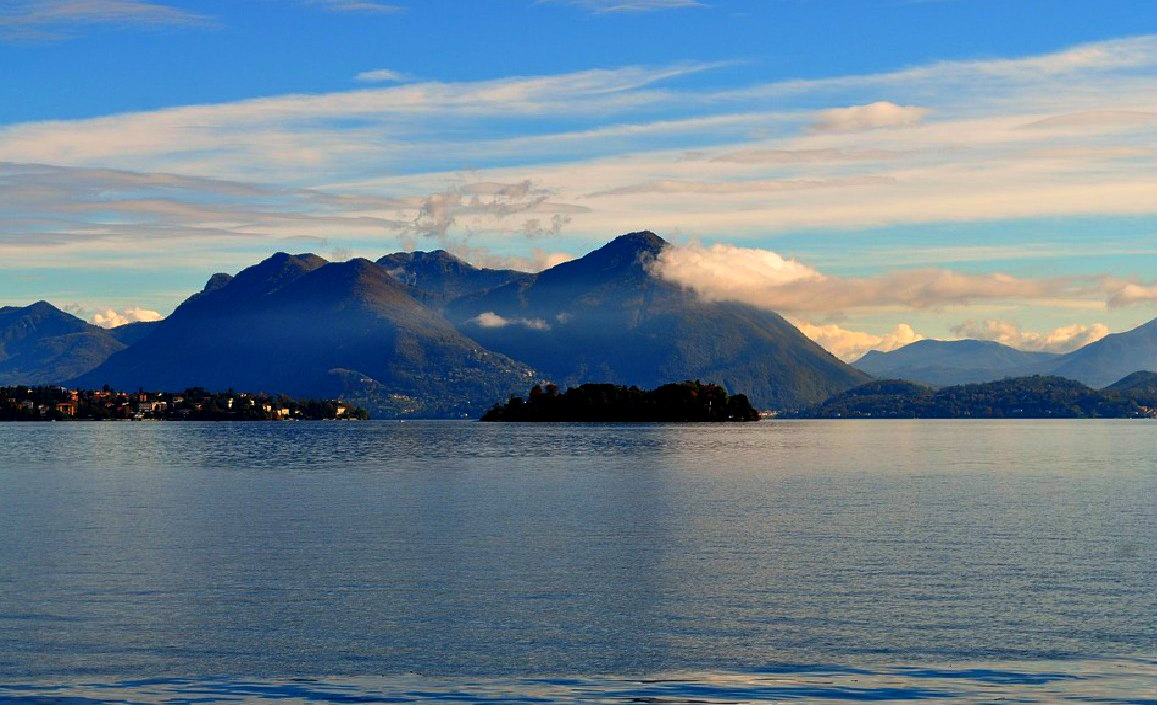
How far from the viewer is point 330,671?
1539 inches

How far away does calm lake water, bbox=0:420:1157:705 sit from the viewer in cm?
3791

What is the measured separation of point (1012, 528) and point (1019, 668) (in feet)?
127

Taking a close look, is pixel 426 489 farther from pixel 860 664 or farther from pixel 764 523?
pixel 860 664

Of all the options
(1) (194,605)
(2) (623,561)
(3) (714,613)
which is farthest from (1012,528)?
(1) (194,605)

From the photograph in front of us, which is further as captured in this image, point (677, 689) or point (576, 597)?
point (576, 597)

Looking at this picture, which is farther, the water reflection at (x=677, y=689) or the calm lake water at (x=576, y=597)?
the calm lake water at (x=576, y=597)

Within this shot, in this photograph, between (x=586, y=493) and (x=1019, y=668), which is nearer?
(x=1019, y=668)

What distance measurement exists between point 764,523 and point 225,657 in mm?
45012

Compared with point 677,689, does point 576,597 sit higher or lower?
higher

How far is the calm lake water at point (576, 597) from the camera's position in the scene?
3791 centimetres

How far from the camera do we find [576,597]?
5112cm

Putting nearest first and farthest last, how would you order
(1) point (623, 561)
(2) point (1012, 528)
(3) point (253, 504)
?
1. (1) point (623, 561)
2. (2) point (1012, 528)
3. (3) point (253, 504)

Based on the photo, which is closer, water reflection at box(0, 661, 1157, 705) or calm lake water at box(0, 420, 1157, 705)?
water reflection at box(0, 661, 1157, 705)

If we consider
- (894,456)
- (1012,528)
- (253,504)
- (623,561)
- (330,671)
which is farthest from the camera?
(894,456)
